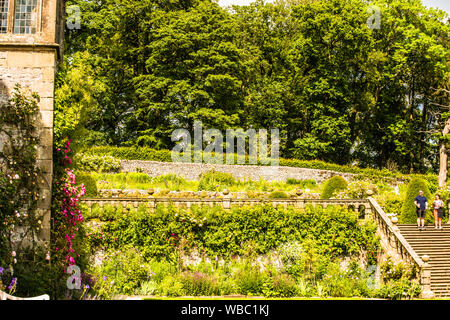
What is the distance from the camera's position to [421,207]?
19.3 metres

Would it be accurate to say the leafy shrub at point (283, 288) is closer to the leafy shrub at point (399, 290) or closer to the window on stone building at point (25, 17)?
the leafy shrub at point (399, 290)

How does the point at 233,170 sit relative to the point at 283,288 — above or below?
above

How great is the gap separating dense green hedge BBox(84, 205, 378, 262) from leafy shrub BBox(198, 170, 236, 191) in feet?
24.3

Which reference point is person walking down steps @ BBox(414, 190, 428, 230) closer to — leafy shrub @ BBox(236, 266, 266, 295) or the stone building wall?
leafy shrub @ BBox(236, 266, 266, 295)

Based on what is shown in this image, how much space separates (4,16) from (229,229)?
10.5 meters

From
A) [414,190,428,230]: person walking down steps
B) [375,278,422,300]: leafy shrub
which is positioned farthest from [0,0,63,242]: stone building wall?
[414,190,428,230]: person walking down steps

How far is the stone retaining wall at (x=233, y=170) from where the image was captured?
3131cm

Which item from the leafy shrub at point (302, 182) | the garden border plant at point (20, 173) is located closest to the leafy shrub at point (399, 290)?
the garden border plant at point (20, 173)

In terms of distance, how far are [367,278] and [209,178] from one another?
1247 cm

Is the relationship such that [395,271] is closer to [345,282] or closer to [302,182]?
[345,282]

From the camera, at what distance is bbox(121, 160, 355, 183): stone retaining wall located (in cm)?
3131
